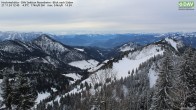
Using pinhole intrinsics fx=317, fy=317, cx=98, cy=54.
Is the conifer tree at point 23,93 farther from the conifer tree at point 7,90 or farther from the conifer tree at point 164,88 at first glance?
the conifer tree at point 164,88

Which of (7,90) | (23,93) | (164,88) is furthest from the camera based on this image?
(164,88)

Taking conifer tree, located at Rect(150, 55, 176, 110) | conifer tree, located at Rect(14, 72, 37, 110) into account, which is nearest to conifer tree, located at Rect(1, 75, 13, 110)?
conifer tree, located at Rect(14, 72, 37, 110)

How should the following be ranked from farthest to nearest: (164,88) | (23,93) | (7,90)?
(164,88) < (7,90) < (23,93)

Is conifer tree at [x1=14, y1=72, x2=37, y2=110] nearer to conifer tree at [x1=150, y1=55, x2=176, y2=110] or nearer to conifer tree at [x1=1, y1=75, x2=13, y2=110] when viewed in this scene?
conifer tree at [x1=1, y1=75, x2=13, y2=110]

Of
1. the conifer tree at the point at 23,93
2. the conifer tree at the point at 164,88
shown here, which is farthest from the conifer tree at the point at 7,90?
the conifer tree at the point at 164,88

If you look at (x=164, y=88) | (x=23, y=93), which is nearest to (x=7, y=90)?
(x=23, y=93)

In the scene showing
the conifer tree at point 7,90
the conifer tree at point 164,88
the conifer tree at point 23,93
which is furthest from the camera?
the conifer tree at point 164,88

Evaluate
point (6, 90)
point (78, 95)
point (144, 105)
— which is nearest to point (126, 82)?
point (78, 95)

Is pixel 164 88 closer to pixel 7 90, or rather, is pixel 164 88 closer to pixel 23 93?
pixel 23 93

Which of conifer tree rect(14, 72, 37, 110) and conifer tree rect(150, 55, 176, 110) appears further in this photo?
conifer tree rect(150, 55, 176, 110)

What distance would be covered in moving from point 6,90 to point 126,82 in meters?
160

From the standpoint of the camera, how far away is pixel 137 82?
186875 millimetres

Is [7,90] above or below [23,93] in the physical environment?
below

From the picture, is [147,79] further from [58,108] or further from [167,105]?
[167,105]
